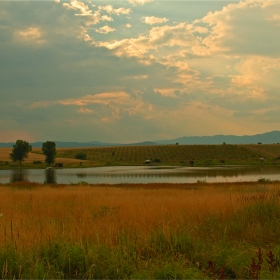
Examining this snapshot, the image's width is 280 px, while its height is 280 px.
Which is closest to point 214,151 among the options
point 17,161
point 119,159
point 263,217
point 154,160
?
point 154,160

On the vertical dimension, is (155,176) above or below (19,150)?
below

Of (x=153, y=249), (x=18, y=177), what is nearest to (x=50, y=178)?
(x=18, y=177)

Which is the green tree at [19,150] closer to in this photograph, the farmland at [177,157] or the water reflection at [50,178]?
the farmland at [177,157]

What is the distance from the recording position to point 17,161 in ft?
385

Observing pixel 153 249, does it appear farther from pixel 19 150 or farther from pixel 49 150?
pixel 19 150

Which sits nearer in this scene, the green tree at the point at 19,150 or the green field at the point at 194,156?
the green tree at the point at 19,150

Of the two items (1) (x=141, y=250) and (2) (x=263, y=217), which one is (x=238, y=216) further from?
(1) (x=141, y=250)

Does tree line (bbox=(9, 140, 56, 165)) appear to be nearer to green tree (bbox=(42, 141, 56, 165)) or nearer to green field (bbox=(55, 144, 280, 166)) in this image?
green tree (bbox=(42, 141, 56, 165))

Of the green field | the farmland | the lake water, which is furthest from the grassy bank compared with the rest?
the green field

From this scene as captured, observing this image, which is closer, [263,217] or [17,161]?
[263,217]

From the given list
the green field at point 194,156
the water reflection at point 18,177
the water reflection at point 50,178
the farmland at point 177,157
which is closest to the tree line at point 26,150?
the farmland at point 177,157

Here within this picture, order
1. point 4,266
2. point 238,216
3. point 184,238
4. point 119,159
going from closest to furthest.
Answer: point 4,266, point 184,238, point 238,216, point 119,159

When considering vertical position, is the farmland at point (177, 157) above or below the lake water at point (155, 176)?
above

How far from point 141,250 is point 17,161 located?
392 ft
